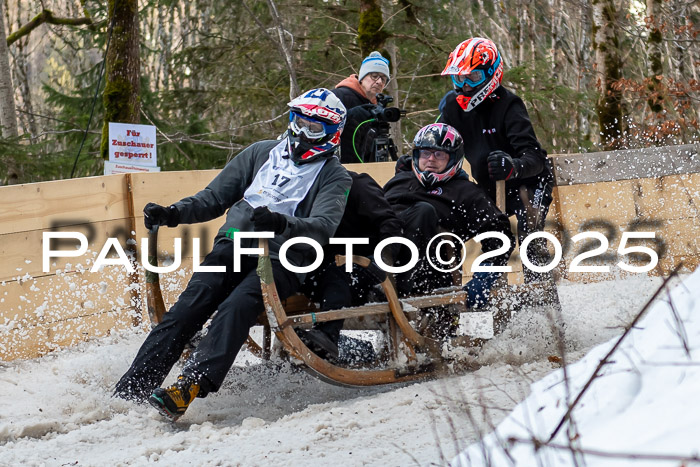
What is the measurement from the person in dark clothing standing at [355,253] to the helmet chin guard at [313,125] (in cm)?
34

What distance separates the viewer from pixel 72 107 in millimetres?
13812

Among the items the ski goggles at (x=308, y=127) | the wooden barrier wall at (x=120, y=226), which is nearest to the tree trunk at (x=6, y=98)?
the wooden barrier wall at (x=120, y=226)

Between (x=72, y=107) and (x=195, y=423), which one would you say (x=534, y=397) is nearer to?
(x=195, y=423)

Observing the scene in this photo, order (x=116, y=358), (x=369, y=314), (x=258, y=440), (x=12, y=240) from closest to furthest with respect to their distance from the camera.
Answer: (x=258, y=440) < (x=369, y=314) < (x=116, y=358) < (x=12, y=240)

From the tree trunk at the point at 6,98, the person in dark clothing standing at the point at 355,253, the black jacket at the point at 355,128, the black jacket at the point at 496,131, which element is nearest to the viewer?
the person in dark clothing standing at the point at 355,253

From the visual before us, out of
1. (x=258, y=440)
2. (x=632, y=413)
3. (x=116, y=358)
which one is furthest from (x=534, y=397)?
(x=116, y=358)

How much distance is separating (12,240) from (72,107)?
798cm

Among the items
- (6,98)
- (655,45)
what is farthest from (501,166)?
(655,45)

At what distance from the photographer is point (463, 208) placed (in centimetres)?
570

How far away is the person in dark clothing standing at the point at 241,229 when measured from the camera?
450 centimetres

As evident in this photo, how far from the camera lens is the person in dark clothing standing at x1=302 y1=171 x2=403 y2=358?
500 cm

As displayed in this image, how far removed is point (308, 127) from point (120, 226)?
2.48 meters

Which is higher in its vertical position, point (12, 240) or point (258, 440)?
point (12, 240)

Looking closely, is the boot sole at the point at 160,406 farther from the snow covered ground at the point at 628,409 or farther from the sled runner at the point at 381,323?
the snow covered ground at the point at 628,409
